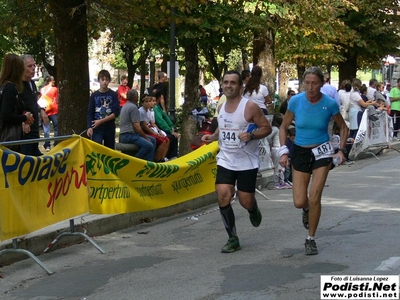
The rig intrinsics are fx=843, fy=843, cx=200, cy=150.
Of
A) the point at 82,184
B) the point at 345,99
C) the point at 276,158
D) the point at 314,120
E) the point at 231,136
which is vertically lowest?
the point at 276,158

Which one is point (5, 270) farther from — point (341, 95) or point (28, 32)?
point (341, 95)

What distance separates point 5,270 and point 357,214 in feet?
16.2

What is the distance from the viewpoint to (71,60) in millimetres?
12656

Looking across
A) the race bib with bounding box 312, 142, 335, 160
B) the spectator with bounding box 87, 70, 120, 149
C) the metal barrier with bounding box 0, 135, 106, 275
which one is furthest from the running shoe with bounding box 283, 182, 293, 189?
the race bib with bounding box 312, 142, 335, 160

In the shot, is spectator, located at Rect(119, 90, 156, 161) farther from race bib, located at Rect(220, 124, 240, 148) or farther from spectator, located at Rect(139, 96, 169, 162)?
race bib, located at Rect(220, 124, 240, 148)

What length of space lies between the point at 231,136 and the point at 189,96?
42.4ft

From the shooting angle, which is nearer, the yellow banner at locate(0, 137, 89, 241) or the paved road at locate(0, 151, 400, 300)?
the paved road at locate(0, 151, 400, 300)

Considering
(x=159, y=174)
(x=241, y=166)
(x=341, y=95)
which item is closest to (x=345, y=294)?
(x=241, y=166)

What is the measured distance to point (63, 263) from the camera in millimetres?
8688

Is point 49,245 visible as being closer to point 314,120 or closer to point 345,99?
point 314,120

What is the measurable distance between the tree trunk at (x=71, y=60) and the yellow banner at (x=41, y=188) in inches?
133

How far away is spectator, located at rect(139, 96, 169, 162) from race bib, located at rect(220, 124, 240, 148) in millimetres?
5354

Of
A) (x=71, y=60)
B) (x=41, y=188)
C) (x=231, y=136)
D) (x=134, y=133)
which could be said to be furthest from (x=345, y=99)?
(x=41, y=188)

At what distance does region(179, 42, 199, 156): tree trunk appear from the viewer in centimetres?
2130
